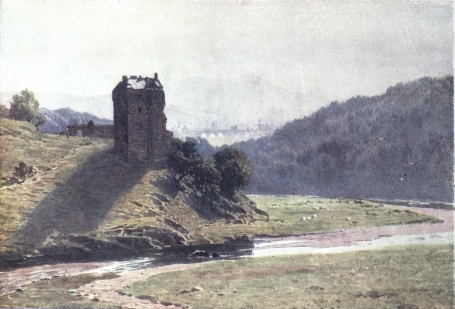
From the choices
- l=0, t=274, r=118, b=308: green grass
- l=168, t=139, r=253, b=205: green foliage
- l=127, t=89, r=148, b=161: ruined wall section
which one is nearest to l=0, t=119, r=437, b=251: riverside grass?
l=127, t=89, r=148, b=161: ruined wall section

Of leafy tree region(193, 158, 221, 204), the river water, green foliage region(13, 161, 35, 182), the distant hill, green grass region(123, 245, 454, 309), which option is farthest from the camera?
leafy tree region(193, 158, 221, 204)

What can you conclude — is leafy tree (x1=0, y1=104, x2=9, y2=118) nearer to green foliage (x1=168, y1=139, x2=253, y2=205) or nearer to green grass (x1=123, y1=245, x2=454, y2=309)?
green foliage (x1=168, y1=139, x2=253, y2=205)

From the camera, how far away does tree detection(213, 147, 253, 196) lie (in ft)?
37.7

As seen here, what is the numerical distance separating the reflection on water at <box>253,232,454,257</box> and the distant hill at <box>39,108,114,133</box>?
4.22 m

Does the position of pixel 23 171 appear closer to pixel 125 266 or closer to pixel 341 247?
pixel 125 266

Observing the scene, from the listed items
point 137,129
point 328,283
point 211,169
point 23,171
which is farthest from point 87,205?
point 328,283

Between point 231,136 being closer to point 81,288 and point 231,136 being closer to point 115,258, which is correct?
point 115,258

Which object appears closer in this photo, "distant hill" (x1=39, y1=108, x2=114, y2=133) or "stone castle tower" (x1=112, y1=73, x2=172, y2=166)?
"stone castle tower" (x1=112, y1=73, x2=172, y2=166)

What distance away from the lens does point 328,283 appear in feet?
32.6

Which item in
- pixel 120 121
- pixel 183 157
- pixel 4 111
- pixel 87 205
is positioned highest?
pixel 4 111

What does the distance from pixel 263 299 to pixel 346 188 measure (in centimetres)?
313

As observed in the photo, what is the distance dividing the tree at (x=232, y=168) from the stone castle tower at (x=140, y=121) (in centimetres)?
114

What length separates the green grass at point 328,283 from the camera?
31.9 ft

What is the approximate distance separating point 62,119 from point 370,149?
263 inches
